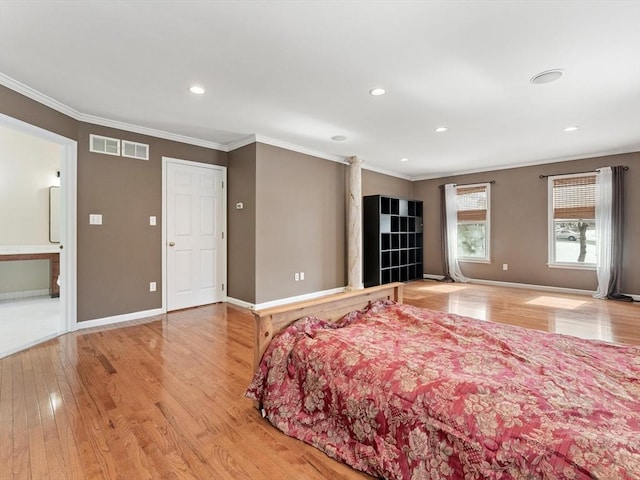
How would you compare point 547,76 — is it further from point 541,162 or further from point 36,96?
point 36,96

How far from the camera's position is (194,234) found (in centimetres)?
486

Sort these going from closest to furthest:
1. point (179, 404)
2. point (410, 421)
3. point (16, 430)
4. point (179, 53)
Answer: point (410, 421)
point (16, 430)
point (179, 404)
point (179, 53)

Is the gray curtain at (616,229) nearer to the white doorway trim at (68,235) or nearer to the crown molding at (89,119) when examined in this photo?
the crown molding at (89,119)

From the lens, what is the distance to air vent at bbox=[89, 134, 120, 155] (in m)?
3.95

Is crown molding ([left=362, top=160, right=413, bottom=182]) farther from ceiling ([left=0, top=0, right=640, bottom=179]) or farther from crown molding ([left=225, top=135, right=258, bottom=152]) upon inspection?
crown molding ([left=225, top=135, right=258, bottom=152])

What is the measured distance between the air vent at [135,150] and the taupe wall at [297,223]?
59.3 inches

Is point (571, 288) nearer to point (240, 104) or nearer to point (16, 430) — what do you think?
point (240, 104)

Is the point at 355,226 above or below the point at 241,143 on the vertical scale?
below

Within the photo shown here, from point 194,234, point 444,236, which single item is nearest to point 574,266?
point 444,236

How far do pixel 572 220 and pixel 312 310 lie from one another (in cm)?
612

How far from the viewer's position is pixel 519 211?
21.7 ft

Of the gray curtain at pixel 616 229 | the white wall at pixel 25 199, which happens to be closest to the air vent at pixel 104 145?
the white wall at pixel 25 199

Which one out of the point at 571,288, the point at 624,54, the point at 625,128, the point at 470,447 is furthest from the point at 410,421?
the point at 571,288

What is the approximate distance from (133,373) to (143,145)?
3048 mm
